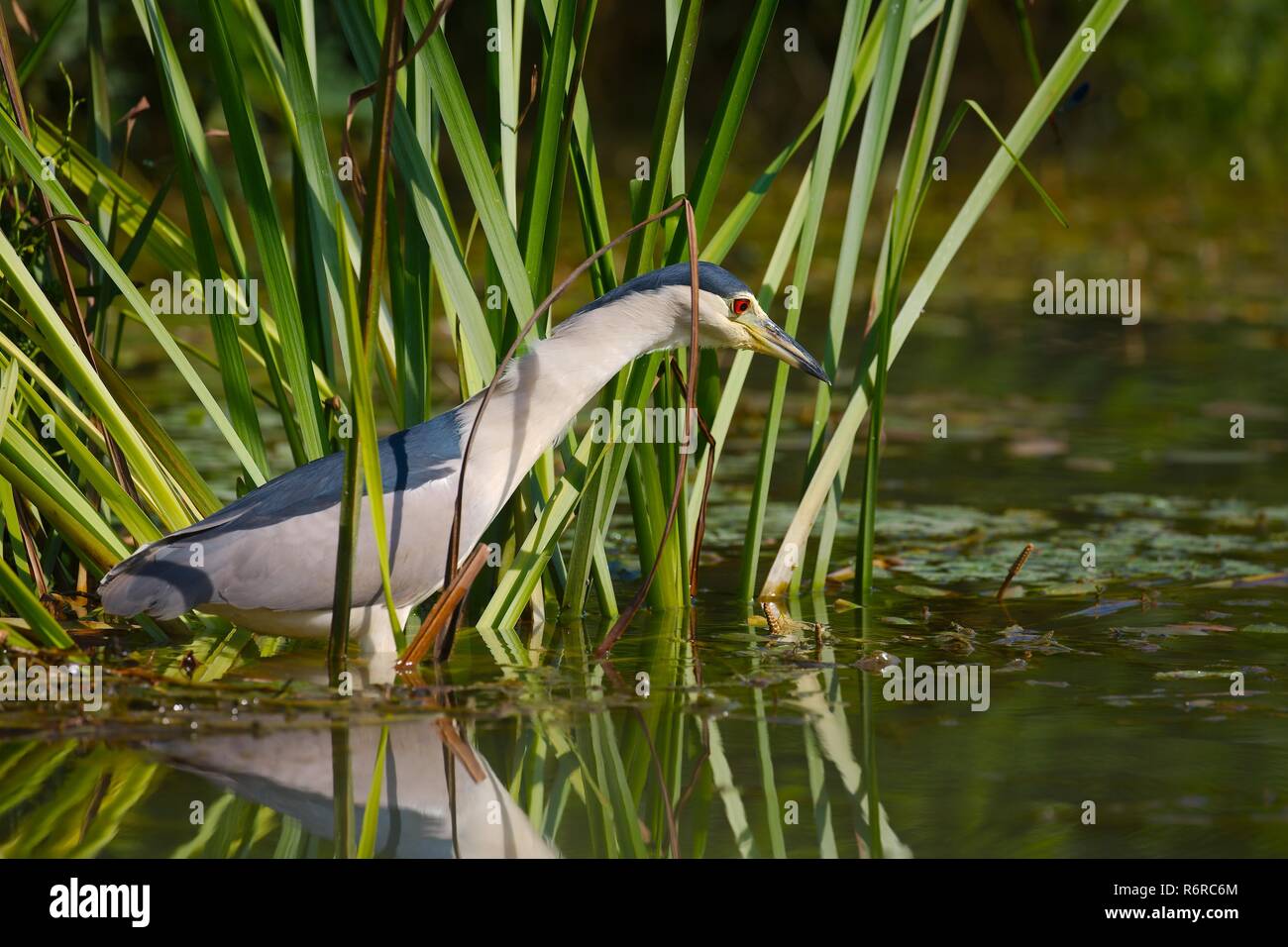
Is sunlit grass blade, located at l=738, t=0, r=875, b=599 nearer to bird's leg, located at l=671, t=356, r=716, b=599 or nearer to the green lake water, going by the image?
bird's leg, located at l=671, t=356, r=716, b=599

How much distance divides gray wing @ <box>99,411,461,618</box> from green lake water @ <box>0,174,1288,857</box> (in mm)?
217

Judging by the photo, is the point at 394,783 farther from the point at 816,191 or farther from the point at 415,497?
the point at 816,191

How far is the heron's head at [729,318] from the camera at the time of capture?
13.6ft

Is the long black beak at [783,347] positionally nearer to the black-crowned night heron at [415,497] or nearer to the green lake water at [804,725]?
the black-crowned night heron at [415,497]

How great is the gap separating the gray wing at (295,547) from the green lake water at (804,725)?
0.71 feet

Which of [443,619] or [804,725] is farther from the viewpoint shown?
[443,619]

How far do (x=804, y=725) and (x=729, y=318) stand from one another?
1.09m

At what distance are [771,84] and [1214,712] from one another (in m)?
14.7

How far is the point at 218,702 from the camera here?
3668 mm

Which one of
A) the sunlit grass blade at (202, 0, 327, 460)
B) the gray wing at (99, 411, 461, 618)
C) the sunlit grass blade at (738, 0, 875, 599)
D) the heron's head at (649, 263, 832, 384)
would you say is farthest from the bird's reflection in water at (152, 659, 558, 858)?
the sunlit grass blade at (738, 0, 875, 599)

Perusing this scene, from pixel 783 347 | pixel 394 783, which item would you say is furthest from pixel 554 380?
pixel 394 783

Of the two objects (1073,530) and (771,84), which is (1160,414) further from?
(771,84)

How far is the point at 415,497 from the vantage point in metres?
4.07

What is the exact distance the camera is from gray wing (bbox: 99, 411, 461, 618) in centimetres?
389
